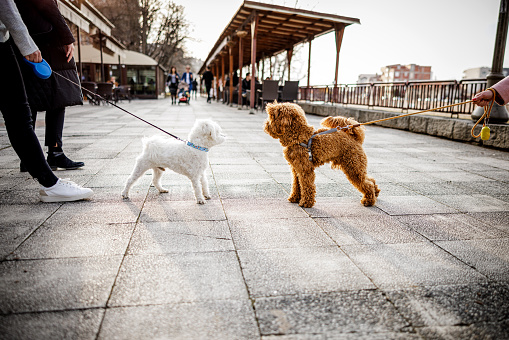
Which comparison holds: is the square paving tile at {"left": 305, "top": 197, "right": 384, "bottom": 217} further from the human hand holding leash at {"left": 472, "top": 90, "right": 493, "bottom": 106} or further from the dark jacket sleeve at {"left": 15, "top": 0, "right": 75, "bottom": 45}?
the dark jacket sleeve at {"left": 15, "top": 0, "right": 75, "bottom": 45}

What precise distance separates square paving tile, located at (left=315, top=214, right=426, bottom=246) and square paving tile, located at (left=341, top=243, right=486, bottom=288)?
101mm

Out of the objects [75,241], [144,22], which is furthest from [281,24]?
[144,22]

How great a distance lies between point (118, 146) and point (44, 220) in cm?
356

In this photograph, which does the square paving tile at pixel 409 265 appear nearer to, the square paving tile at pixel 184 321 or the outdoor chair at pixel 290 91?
the square paving tile at pixel 184 321

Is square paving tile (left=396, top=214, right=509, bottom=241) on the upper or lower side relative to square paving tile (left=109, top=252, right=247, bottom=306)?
upper

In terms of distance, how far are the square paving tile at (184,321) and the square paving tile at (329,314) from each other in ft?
0.28

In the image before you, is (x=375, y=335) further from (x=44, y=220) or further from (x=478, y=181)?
(x=478, y=181)

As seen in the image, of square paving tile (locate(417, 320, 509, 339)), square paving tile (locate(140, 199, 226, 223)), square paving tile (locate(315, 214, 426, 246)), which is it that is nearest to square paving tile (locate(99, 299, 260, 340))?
square paving tile (locate(417, 320, 509, 339))

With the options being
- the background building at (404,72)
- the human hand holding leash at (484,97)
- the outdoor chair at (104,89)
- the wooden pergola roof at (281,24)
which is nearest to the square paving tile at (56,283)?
the human hand holding leash at (484,97)

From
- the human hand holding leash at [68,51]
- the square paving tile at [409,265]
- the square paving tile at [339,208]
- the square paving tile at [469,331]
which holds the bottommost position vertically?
the square paving tile at [469,331]

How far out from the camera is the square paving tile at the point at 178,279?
1672 mm

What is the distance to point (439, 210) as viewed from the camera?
315 centimetres

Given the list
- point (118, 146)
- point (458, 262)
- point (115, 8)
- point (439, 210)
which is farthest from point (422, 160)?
point (115, 8)

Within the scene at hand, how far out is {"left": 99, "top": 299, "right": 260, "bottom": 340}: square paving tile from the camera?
1.41 m
